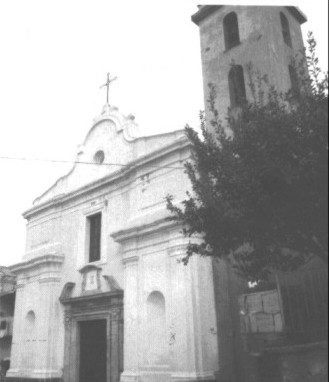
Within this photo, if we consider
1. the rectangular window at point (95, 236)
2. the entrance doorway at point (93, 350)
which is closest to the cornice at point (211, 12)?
the rectangular window at point (95, 236)

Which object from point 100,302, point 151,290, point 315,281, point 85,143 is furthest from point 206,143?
point 85,143

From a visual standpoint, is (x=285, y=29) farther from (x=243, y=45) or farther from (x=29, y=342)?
(x=29, y=342)

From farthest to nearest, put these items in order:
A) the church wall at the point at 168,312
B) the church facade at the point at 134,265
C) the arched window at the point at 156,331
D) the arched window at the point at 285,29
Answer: the arched window at the point at 285,29 → the arched window at the point at 156,331 → the church facade at the point at 134,265 → the church wall at the point at 168,312

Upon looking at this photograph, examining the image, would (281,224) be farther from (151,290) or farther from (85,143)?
(85,143)

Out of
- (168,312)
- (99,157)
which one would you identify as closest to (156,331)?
(168,312)

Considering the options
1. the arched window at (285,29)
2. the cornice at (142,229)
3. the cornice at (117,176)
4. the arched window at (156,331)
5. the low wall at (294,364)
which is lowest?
the low wall at (294,364)

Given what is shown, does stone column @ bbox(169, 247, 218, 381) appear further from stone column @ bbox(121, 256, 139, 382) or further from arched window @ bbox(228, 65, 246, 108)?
arched window @ bbox(228, 65, 246, 108)

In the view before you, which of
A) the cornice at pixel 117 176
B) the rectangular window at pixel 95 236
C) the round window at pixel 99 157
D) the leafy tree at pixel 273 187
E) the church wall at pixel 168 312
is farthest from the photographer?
the round window at pixel 99 157

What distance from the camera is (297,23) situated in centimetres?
1443

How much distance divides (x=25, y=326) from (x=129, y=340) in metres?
5.22

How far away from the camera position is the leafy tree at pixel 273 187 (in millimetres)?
5539

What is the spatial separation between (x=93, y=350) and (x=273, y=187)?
935 cm

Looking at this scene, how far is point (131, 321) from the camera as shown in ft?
37.3

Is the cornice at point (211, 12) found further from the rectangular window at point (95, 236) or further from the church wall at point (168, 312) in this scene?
the church wall at point (168, 312)
